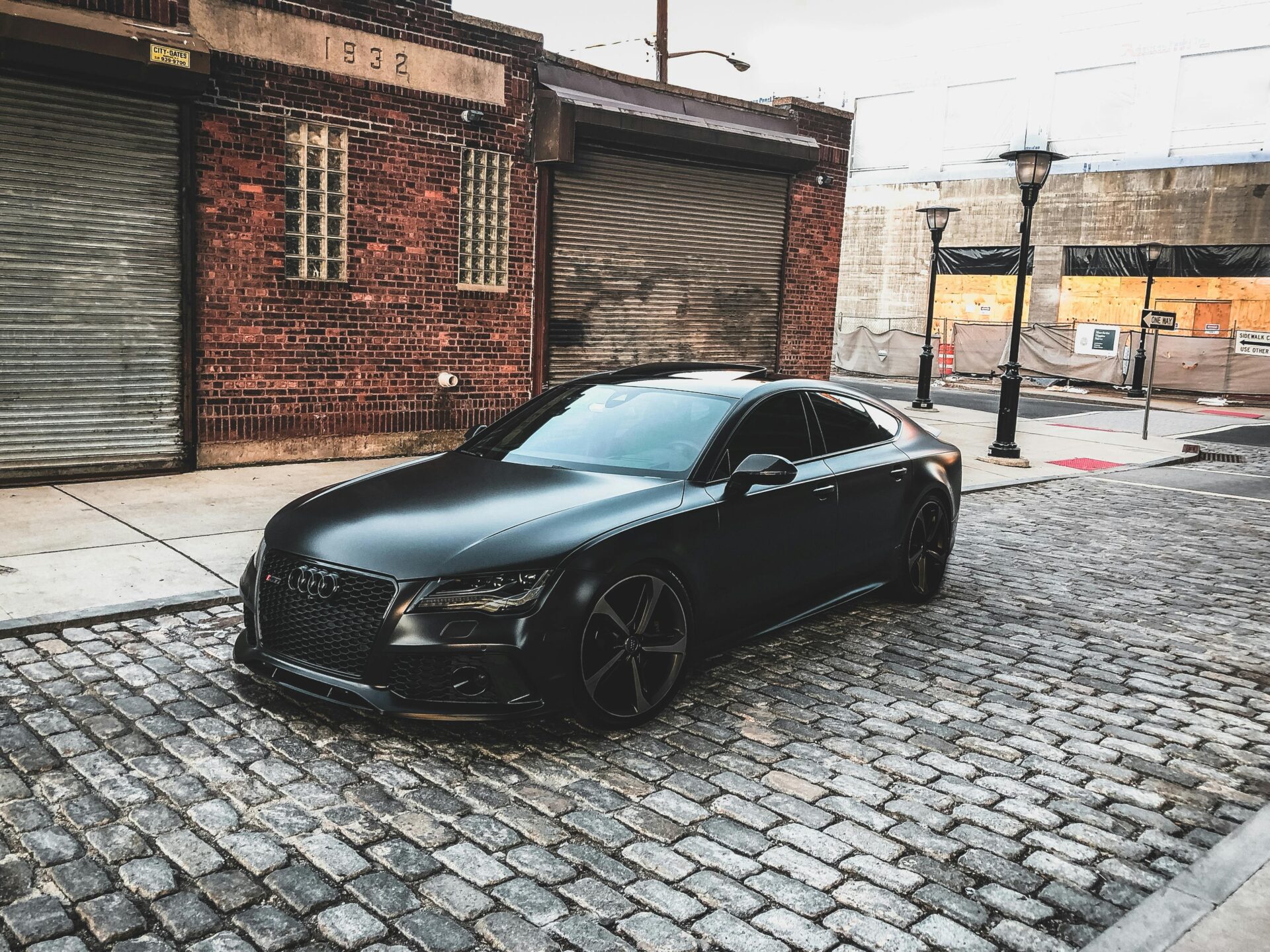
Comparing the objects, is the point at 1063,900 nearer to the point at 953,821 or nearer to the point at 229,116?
the point at 953,821

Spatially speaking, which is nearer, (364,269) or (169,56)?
(169,56)

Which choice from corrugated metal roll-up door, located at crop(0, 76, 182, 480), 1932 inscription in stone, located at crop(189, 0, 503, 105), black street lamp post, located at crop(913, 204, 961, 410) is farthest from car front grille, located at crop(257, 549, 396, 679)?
black street lamp post, located at crop(913, 204, 961, 410)

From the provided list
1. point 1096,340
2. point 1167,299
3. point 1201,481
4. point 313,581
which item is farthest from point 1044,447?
point 1167,299

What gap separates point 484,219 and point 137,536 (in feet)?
20.4

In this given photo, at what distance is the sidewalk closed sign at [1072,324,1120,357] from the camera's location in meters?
30.7

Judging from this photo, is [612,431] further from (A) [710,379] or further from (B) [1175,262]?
(B) [1175,262]

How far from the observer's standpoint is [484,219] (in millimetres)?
12742

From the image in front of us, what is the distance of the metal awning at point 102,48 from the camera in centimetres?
888

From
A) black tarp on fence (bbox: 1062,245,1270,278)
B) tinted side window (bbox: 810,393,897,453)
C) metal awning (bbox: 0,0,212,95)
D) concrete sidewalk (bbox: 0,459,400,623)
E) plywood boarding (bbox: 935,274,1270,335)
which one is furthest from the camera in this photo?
plywood boarding (bbox: 935,274,1270,335)

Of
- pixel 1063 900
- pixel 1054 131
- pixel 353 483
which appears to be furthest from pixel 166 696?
pixel 1054 131

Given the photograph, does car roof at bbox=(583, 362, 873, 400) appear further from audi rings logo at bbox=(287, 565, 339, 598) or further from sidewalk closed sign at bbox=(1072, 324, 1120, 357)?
sidewalk closed sign at bbox=(1072, 324, 1120, 357)

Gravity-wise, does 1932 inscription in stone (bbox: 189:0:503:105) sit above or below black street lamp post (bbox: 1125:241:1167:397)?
above

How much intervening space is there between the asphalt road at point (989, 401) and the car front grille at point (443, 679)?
19535 millimetres

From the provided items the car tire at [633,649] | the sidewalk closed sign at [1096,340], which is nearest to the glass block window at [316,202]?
the car tire at [633,649]
